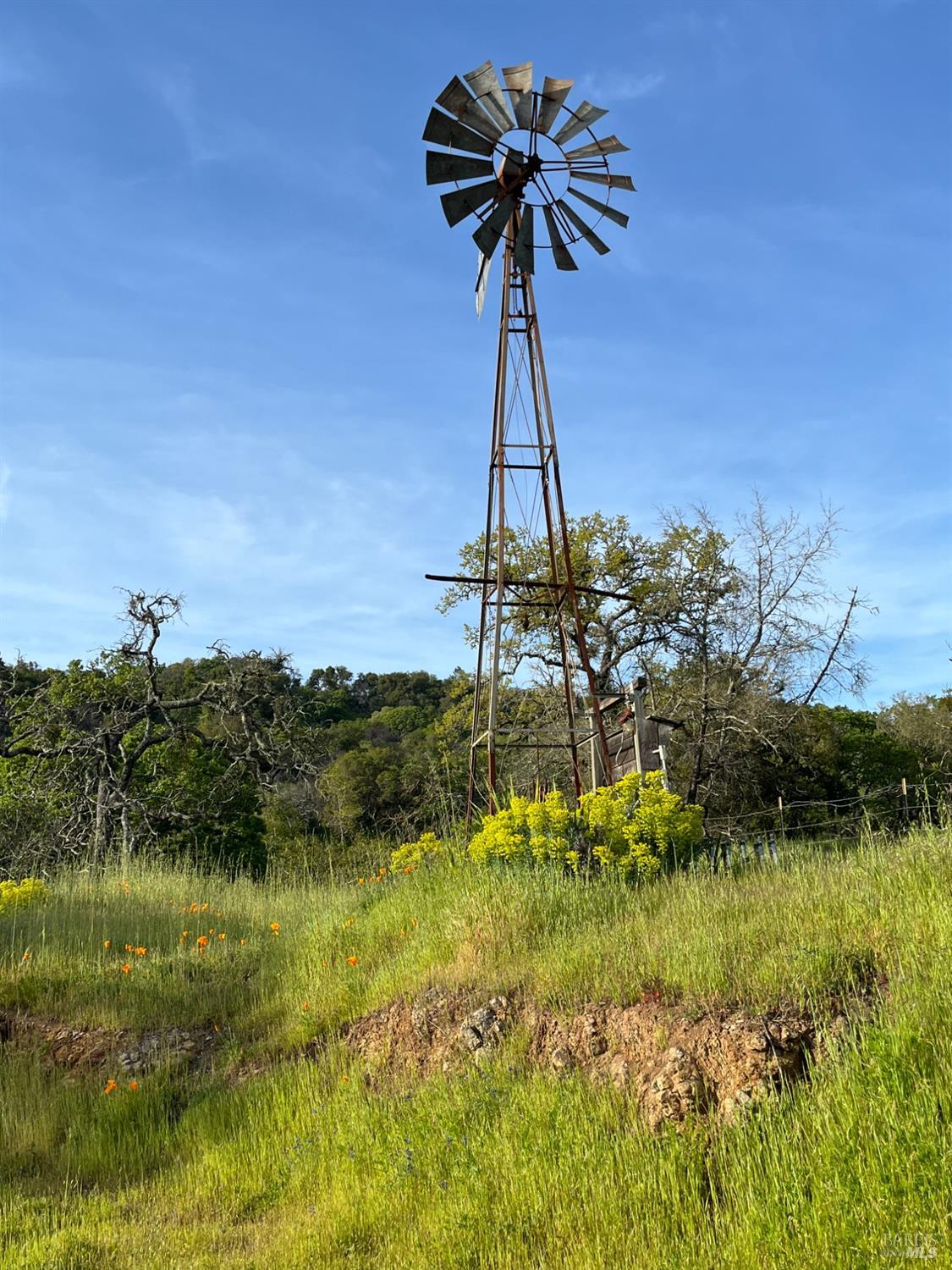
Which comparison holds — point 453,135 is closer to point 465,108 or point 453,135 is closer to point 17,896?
point 465,108

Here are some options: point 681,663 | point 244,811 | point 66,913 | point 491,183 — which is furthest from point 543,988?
point 244,811

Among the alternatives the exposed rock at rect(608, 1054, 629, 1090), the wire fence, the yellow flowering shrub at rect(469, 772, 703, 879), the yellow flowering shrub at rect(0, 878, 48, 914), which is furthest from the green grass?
the wire fence

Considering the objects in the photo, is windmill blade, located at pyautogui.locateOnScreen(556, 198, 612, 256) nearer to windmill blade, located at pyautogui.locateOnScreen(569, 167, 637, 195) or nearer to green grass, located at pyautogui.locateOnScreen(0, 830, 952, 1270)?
windmill blade, located at pyautogui.locateOnScreen(569, 167, 637, 195)

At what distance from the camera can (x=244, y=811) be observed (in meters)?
22.5

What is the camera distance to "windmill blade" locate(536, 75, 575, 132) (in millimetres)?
11062

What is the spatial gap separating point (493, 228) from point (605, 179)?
1.57 meters

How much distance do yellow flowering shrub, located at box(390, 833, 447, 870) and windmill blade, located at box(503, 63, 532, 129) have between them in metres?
8.37

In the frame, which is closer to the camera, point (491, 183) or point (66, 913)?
point (66, 913)

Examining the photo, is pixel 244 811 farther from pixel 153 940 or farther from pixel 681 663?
pixel 153 940

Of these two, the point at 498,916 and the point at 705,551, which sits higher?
the point at 705,551

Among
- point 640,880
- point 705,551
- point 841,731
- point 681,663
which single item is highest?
point 705,551

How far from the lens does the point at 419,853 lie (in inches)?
389

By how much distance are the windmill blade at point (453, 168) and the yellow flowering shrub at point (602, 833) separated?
723 cm

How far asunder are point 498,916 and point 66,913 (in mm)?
5959
